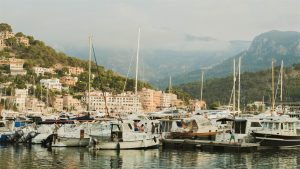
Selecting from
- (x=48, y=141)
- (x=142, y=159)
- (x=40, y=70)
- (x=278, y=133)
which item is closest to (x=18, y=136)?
(x=48, y=141)

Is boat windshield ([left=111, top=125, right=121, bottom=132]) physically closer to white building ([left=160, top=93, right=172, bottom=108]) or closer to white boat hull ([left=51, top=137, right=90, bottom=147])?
white boat hull ([left=51, top=137, right=90, bottom=147])

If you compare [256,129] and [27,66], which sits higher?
[27,66]

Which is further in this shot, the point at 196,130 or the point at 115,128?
the point at 196,130

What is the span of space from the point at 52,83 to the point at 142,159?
487 ft

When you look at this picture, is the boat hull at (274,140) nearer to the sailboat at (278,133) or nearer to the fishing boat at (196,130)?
the sailboat at (278,133)

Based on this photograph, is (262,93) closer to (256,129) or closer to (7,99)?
(7,99)

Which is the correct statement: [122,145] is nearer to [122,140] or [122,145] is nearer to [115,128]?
[122,140]

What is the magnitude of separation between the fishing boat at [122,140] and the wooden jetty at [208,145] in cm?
235

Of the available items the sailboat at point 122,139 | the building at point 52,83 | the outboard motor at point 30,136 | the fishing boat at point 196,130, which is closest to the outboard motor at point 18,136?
the outboard motor at point 30,136

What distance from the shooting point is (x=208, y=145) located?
4084 cm

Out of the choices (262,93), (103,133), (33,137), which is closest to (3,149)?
(33,137)

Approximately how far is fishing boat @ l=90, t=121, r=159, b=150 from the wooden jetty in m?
2.35

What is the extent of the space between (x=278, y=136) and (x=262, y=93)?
127 meters

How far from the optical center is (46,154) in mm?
37750
